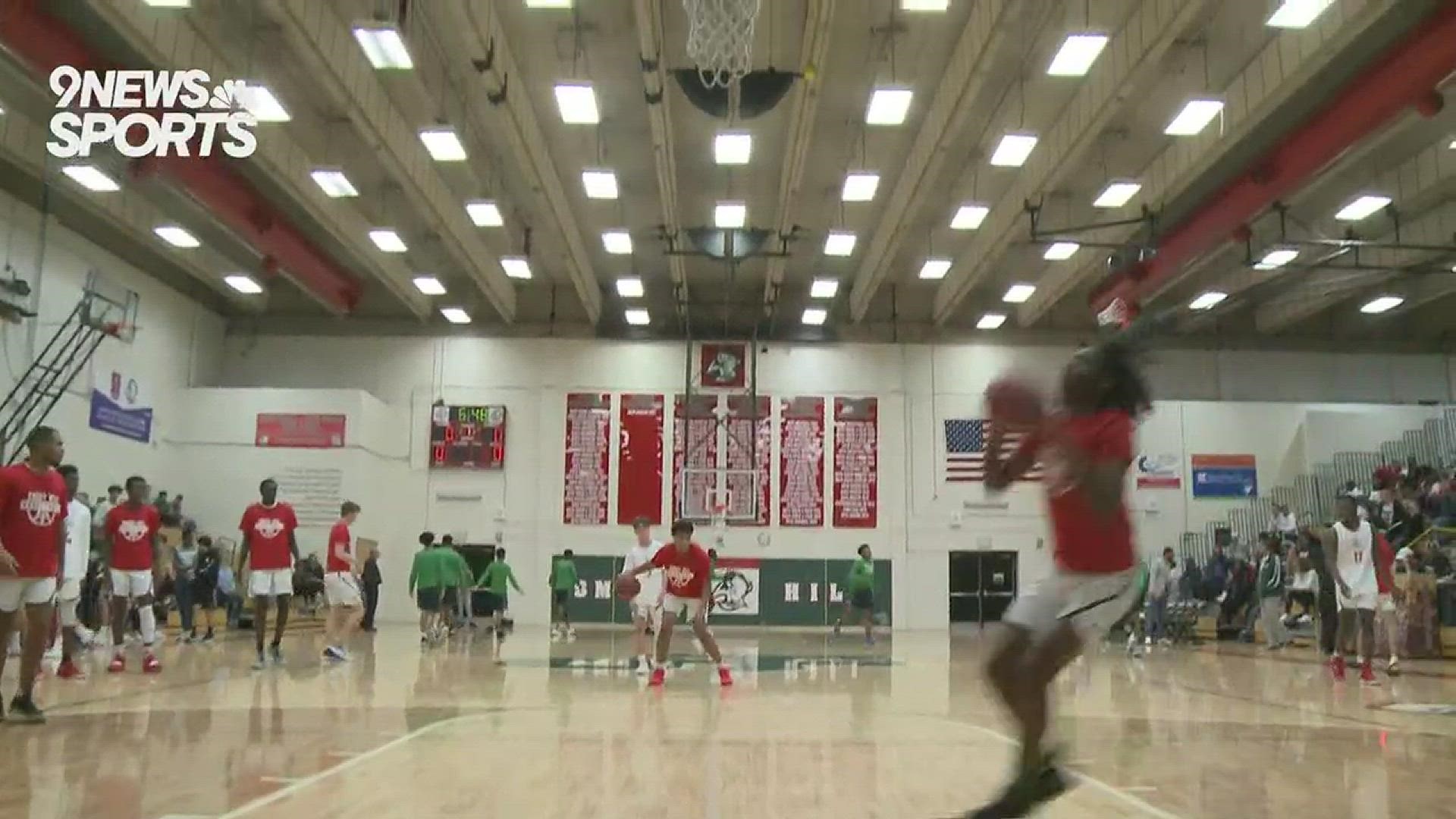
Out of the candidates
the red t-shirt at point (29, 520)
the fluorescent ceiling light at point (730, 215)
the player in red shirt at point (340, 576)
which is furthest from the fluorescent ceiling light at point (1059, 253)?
the red t-shirt at point (29, 520)

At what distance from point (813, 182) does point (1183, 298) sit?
10331mm

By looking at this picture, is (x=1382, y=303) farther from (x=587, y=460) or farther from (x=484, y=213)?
(x=484, y=213)

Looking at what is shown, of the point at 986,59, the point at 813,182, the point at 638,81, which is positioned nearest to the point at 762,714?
the point at 986,59

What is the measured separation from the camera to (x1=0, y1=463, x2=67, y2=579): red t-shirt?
22.5ft

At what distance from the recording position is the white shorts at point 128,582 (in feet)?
35.6

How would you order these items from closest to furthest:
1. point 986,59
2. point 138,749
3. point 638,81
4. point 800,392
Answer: point 138,749 → point 986,59 → point 638,81 → point 800,392

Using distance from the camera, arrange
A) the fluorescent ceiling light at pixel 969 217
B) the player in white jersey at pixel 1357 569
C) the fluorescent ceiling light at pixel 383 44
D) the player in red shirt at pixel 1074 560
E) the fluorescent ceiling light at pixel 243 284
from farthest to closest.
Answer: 1. the fluorescent ceiling light at pixel 243 284
2. the fluorescent ceiling light at pixel 969 217
3. the fluorescent ceiling light at pixel 383 44
4. the player in white jersey at pixel 1357 569
5. the player in red shirt at pixel 1074 560

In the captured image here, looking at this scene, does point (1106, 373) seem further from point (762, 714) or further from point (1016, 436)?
point (762, 714)

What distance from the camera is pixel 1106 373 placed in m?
3.78

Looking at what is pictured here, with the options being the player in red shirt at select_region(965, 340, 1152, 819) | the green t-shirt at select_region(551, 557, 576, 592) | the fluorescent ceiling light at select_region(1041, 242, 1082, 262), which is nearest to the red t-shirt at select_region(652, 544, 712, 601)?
the player in red shirt at select_region(965, 340, 1152, 819)

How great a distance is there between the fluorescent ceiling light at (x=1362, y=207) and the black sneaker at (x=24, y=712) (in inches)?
814

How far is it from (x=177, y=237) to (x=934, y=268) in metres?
15.7

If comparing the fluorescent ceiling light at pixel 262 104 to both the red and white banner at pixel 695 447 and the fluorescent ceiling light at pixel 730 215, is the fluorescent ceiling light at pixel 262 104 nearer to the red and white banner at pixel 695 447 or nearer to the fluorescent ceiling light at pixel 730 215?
the fluorescent ceiling light at pixel 730 215

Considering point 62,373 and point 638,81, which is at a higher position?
point 638,81
